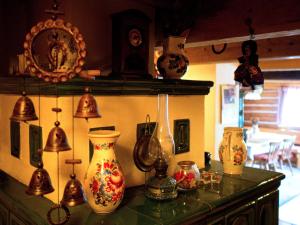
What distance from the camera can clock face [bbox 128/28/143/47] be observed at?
1.52 meters

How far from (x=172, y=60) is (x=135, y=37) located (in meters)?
0.23

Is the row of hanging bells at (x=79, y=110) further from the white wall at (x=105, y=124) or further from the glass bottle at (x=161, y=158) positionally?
the glass bottle at (x=161, y=158)

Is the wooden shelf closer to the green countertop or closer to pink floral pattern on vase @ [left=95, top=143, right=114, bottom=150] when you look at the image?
pink floral pattern on vase @ [left=95, top=143, right=114, bottom=150]

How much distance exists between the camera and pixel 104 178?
3.44 ft

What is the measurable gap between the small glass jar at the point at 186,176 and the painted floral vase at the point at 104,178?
328 millimetres

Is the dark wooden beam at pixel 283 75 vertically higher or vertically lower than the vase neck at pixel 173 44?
higher

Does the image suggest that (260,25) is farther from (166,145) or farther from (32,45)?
(32,45)

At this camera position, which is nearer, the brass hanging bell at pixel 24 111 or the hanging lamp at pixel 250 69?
the brass hanging bell at pixel 24 111

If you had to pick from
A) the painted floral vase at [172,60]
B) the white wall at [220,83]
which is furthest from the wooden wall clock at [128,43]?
the white wall at [220,83]

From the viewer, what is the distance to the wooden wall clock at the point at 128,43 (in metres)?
1.48

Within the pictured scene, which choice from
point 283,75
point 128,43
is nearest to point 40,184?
point 128,43

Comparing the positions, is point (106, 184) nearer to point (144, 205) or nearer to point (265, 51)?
point (144, 205)

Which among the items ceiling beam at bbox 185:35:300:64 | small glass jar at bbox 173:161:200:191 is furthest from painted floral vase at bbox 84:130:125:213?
ceiling beam at bbox 185:35:300:64

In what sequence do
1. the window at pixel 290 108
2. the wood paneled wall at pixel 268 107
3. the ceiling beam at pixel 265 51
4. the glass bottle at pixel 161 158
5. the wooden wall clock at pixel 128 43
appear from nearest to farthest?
1. the glass bottle at pixel 161 158
2. the wooden wall clock at pixel 128 43
3. the ceiling beam at pixel 265 51
4. the window at pixel 290 108
5. the wood paneled wall at pixel 268 107
